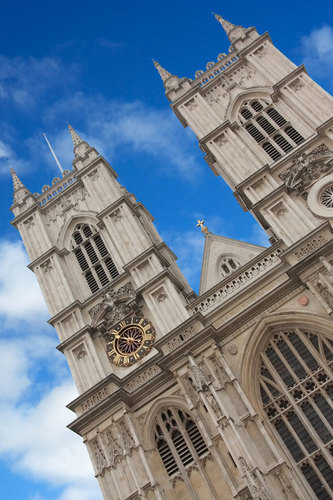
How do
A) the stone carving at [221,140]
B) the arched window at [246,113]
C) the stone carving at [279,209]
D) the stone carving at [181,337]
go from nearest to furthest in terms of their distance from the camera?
1. the stone carving at [181,337]
2. the stone carving at [279,209]
3. the stone carving at [221,140]
4. the arched window at [246,113]

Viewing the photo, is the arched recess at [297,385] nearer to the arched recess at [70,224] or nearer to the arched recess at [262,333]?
the arched recess at [262,333]

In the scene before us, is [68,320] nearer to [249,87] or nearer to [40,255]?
[40,255]

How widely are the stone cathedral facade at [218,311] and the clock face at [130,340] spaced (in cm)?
5

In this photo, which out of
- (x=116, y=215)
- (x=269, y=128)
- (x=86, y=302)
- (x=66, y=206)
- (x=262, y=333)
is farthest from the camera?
(x=66, y=206)

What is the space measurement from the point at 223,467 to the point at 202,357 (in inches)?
149

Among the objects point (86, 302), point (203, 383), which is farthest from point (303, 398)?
point (86, 302)

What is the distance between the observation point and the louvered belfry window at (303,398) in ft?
58.2

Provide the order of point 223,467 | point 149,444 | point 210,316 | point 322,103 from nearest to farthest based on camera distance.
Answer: point 223,467 < point 149,444 < point 210,316 < point 322,103

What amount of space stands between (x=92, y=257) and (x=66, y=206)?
3764 mm

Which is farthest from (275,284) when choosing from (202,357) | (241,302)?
(202,357)

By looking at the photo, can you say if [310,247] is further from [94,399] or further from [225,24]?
[225,24]

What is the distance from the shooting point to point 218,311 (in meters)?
21.7

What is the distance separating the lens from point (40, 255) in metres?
28.3

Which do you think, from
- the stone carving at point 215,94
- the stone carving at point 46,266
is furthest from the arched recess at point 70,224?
the stone carving at point 215,94
